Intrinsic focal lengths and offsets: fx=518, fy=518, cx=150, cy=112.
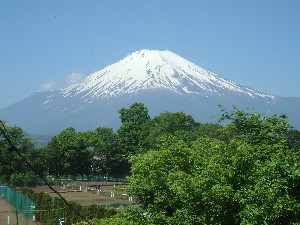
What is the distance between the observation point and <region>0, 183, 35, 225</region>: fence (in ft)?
106

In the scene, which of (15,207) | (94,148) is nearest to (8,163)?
(94,148)

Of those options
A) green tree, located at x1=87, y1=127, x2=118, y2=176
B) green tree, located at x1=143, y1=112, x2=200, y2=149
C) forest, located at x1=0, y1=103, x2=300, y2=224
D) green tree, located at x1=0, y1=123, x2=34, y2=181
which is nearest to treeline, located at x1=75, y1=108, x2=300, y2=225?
forest, located at x1=0, y1=103, x2=300, y2=224

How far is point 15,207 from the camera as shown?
41.5 m

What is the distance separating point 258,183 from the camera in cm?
1445

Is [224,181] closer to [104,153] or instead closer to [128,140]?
[104,153]

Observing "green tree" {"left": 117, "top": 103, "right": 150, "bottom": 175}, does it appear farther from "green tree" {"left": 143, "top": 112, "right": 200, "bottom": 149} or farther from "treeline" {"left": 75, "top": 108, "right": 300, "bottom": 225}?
"treeline" {"left": 75, "top": 108, "right": 300, "bottom": 225}

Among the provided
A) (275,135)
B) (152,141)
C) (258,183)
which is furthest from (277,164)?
(152,141)

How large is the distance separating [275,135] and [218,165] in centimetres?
425

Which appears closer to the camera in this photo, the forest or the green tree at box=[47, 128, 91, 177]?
the forest

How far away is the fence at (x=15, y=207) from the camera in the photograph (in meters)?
32.3

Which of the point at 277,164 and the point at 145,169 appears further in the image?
the point at 145,169

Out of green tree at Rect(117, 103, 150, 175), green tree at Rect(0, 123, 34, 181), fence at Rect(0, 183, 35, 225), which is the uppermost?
green tree at Rect(117, 103, 150, 175)

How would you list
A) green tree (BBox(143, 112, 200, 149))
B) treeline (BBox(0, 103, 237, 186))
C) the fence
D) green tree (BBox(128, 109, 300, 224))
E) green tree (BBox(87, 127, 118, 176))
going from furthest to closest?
1. green tree (BBox(87, 127, 118, 176))
2. green tree (BBox(143, 112, 200, 149))
3. treeline (BBox(0, 103, 237, 186))
4. the fence
5. green tree (BBox(128, 109, 300, 224))

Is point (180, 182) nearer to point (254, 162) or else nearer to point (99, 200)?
point (254, 162)
